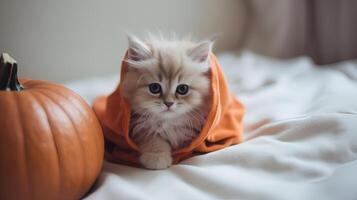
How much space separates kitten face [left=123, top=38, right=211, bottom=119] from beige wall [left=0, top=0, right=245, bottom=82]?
55cm

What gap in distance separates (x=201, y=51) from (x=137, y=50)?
0.16 m

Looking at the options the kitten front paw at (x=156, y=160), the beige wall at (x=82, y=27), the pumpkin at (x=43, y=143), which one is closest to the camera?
the pumpkin at (x=43, y=143)

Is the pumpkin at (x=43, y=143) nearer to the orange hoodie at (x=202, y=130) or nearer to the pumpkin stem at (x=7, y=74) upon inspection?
the pumpkin stem at (x=7, y=74)

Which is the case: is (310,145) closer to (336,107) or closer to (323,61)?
(336,107)

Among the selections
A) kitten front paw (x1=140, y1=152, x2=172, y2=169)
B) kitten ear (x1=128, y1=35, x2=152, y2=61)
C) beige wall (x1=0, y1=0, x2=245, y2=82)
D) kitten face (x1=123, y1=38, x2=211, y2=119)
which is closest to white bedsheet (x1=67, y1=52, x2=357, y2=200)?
kitten front paw (x1=140, y1=152, x2=172, y2=169)

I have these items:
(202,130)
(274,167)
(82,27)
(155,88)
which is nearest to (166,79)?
(155,88)

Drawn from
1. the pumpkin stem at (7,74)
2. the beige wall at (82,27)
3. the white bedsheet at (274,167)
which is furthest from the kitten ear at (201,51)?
the beige wall at (82,27)

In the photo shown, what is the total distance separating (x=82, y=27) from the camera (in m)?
1.45

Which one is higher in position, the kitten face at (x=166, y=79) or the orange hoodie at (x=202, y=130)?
the kitten face at (x=166, y=79)

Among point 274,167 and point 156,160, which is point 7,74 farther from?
point 274,167

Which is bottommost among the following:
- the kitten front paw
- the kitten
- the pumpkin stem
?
the kitten front paw

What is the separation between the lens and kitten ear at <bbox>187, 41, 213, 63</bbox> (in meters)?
0.95

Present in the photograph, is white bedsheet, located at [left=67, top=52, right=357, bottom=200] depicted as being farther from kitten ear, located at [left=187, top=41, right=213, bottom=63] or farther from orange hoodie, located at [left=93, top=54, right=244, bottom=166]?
kitten ear, located at [left=187, top=41, right=213, bottom=63]

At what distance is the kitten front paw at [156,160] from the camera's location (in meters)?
0.93
